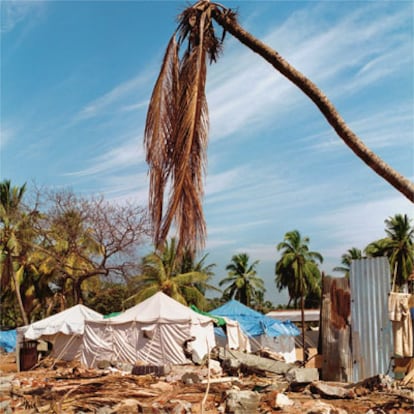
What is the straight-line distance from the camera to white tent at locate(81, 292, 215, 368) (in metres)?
22.4

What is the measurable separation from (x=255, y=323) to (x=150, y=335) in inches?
381

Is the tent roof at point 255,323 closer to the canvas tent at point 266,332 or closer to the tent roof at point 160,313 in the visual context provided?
the canvas tent at point 266,332

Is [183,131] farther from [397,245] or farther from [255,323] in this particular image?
[397,245]

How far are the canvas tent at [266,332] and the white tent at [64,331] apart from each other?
8.98 meters

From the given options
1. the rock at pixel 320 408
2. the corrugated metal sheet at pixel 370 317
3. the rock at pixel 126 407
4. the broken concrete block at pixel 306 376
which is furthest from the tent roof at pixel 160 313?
the rock at pixel 320 408

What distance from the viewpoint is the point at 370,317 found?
10.6 meters

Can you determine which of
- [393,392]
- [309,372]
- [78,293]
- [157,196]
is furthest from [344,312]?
[78,293]

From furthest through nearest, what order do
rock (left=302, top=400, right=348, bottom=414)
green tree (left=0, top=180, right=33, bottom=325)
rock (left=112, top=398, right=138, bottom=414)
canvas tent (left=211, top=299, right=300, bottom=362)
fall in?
green tree (left=0, top=180, right=33, bottom=325) → canvas tent (left=211, top=299, right=300, bottom=362) → rock (left=112, top=398, right=138, bottom=414) → rock (left=302, top=400, right=348, bottom=414)

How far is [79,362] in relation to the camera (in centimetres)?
2444

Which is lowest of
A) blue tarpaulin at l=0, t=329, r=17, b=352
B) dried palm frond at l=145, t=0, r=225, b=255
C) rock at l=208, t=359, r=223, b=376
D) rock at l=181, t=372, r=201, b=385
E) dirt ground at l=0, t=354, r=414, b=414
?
blue tarpaulin at l=0, t=329, r=17, b=352

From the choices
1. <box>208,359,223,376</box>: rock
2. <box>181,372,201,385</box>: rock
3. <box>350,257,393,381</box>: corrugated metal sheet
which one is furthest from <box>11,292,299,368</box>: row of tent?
<box>350,257,393,381</box>: corrugated metal sheet

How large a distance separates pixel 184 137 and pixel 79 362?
20.2 meters

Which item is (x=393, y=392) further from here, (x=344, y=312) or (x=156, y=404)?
(x=156, y=404)

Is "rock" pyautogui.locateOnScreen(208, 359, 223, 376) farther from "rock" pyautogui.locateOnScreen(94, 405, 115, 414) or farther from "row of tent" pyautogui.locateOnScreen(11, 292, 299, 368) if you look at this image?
"rock" pyautogui.locateOnScreen(94, 405, 115, 414)
